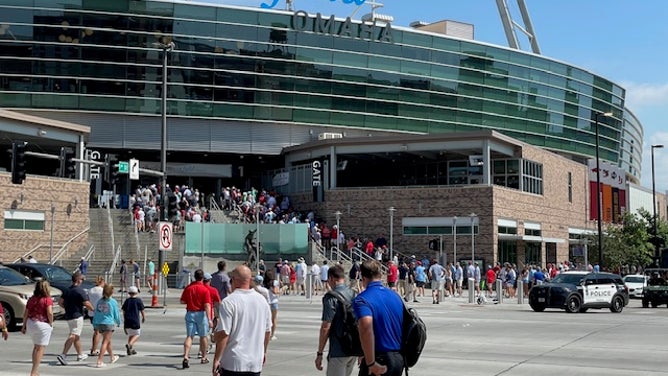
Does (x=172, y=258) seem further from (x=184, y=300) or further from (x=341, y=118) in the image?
(x=184, y=300)

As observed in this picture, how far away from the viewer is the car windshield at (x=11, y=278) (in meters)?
22.5

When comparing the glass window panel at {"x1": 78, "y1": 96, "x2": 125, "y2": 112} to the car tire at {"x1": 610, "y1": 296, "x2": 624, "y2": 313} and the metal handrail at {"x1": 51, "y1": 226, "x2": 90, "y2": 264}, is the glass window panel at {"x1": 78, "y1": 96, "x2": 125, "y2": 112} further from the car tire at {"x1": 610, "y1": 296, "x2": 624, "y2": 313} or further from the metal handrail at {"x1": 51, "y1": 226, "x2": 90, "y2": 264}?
the car tire at {"x1": 610, "y1": 296, "x2": 624, "y2": 313}

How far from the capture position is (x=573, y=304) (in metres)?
30.8

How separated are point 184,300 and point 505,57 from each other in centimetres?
5947

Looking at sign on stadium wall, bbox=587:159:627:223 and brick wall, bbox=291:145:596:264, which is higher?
sign on stadium wall, bbox=587:159:627:223

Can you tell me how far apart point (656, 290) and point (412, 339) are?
1207 inches

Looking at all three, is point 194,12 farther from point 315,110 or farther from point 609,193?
point 609,193

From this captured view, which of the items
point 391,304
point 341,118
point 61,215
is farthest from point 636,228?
point 391,304

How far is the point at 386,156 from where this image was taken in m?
59.8

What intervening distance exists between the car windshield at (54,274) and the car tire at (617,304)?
1902 cm

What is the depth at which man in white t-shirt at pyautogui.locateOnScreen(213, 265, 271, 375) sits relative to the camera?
26.7 ft

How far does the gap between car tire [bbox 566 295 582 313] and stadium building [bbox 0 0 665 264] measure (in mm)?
20058

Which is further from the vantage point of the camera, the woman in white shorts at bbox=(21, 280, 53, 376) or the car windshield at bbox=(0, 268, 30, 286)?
the car windshield at bbox=(0, 268, 30, 286)

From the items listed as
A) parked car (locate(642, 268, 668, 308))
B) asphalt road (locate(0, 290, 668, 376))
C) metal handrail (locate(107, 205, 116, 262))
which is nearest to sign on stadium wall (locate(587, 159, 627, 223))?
parked car (locate(642, 268, 668, 308))
